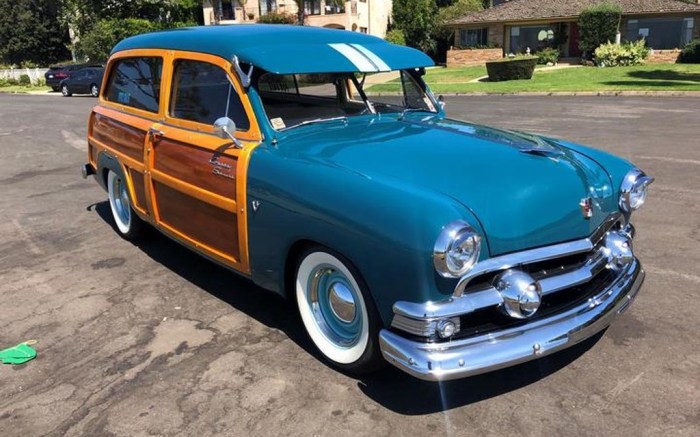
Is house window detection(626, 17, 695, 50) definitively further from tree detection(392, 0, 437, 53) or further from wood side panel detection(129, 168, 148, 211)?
wood side panel detection(129, 168, 148, 211)

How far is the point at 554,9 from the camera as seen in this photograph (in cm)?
3881

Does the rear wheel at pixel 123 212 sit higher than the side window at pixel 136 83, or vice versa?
the side window at pixel 136 83

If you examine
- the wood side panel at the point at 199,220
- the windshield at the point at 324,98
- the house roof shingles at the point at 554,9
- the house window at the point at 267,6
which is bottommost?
the wood side panel at the point at 199,220

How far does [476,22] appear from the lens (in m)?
40.4

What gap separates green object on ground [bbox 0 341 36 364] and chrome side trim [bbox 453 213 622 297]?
2652mm

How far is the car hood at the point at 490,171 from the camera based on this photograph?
9.41 feet

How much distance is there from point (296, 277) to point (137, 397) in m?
1.06

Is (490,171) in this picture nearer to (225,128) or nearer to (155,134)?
(225,128)

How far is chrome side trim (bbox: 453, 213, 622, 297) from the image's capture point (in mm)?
2693

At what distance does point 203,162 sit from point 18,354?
1.63 metres

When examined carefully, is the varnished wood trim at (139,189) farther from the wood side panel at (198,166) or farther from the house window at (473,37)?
the house window at (473,37)

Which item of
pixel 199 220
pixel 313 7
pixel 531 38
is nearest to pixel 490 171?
pixel 199 220

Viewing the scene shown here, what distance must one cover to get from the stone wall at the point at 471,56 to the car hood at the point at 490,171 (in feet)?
126

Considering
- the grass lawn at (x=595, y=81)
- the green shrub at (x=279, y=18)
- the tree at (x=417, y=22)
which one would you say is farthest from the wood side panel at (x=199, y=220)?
the tree at (x=417, y=22)
